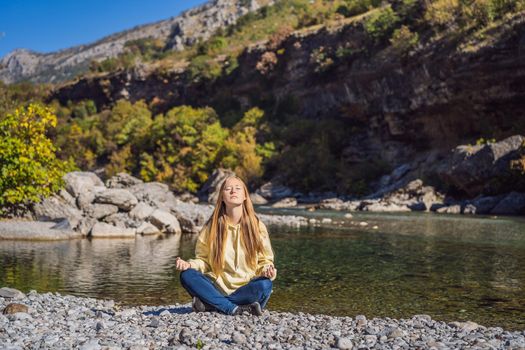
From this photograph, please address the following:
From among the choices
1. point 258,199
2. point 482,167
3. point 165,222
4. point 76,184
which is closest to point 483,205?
point 482,167

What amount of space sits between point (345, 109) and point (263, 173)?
11000 mm

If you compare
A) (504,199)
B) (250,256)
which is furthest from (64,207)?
(504,199)

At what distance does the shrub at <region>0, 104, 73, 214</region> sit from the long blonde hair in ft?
41.2

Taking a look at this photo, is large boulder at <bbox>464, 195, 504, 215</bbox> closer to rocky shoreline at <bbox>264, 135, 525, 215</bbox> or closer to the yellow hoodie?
rocky shoreline at <bbox>264, 135, 525, 215</bbox>

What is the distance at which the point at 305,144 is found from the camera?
55.5m

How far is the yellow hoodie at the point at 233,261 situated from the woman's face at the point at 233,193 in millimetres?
315

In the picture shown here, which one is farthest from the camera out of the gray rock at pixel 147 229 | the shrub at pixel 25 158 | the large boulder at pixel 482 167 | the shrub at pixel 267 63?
the shrub at pixel 267 63

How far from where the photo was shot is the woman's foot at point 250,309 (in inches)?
261

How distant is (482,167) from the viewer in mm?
33250

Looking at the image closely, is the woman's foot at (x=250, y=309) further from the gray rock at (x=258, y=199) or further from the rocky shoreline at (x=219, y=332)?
the gray rock at (x=258, y=199)

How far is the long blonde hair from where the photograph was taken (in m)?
6.58

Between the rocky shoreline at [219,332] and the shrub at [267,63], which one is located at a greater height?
the shrub at [267,63]

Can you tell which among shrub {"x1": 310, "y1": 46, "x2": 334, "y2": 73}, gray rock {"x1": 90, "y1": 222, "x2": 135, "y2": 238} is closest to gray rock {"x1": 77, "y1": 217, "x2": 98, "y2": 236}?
gray rock {"x1": 90, "y1": 222, "x2": 135, "y2": 238}

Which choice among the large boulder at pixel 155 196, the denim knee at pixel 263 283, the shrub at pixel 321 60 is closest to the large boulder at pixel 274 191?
the shrub at pixel 321 60
